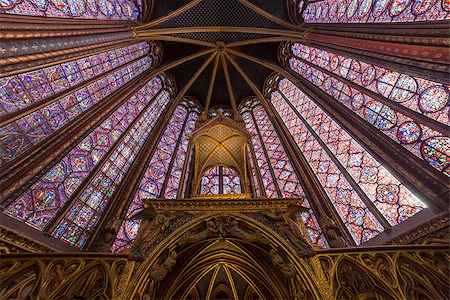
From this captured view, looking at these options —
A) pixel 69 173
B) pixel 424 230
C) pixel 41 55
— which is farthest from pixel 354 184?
pixel 41 55

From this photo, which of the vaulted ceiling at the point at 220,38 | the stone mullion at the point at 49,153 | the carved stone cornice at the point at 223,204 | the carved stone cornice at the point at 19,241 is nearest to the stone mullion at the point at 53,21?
the vaulted ceiling at the point at 220,38

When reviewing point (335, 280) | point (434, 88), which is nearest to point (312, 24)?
point (434, 88)

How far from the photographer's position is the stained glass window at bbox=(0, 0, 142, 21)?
5324mm

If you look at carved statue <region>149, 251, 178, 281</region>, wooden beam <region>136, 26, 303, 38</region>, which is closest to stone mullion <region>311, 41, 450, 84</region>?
wooden beam <region>136, 26, 303, 38</region>

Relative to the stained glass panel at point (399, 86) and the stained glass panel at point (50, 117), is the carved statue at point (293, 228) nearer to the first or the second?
the stained glass panel at point (399, 86)

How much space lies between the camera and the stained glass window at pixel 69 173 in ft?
18.1

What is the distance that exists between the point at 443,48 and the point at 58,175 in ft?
31.2

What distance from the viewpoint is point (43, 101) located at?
6000 millimetres

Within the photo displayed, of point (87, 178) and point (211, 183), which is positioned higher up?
point (211, 183)

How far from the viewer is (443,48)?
4.81m

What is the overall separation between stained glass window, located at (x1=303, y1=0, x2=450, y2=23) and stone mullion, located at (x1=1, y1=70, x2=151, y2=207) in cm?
869

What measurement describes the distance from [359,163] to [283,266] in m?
5.10

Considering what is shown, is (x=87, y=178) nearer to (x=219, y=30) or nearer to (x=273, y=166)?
(x=273, y=166)

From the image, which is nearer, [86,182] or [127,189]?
[86,182]
